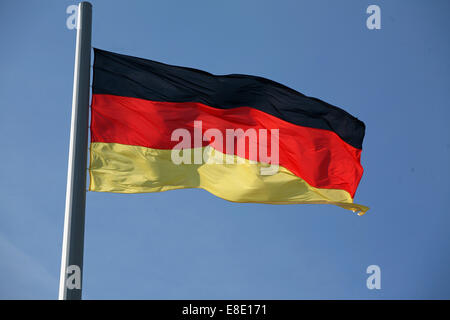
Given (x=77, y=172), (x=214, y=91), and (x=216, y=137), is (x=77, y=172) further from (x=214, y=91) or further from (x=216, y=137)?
(x=214, y=91)

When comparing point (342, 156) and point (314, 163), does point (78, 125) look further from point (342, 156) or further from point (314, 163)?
point (342, 156)

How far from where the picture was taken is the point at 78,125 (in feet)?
26.8

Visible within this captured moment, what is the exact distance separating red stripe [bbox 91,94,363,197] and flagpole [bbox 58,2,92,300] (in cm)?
151

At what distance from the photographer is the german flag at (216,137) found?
33.3 ft

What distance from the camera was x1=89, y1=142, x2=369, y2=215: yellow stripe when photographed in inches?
384

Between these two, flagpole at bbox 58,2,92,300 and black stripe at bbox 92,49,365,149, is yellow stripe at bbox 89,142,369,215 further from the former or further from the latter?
flagpole at bbox 58,2,92,300

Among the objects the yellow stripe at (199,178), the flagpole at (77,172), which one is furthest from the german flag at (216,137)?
the flagpole at (77,172)

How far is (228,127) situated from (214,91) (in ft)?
2.45

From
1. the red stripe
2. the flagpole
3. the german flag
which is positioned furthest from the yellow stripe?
the flagpole

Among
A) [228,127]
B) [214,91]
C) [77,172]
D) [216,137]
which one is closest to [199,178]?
[216,137]

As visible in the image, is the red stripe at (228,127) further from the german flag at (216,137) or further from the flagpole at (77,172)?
the flagpole at (77,172)

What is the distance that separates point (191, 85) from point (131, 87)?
A: 1.27 metres

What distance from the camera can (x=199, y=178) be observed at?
35.4 feet

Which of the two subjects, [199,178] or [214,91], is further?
[214,91]
